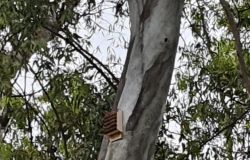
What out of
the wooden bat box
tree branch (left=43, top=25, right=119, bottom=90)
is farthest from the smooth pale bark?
tree branch (left=43, top=25, right=119, bottom=90)

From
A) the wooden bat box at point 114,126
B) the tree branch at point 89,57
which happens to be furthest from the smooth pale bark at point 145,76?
the tree branch at point 89,57

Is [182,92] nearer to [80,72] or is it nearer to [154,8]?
[80,72]

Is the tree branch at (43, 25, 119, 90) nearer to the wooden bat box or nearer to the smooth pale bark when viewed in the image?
the smooth pale bark

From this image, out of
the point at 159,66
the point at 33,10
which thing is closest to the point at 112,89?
the point at 33,10

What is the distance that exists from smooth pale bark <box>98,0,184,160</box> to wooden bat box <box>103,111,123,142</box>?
0.02 m

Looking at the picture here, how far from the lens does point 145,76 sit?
2.12 meters

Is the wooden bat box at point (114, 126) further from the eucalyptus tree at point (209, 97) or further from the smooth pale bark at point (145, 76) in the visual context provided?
the eucalyptus tree at point (209, 97)

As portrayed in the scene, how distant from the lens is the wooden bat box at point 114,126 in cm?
200

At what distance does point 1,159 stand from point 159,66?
2.64 metres

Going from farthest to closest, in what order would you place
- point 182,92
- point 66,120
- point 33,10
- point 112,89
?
point 182,92 < point 66,120 < point 112,89 < point 33,10

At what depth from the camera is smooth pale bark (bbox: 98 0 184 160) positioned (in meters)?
2.00

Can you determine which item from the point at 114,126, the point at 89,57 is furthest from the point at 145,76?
the point at 89,57

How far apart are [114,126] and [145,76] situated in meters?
0.23

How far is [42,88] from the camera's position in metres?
3.70
